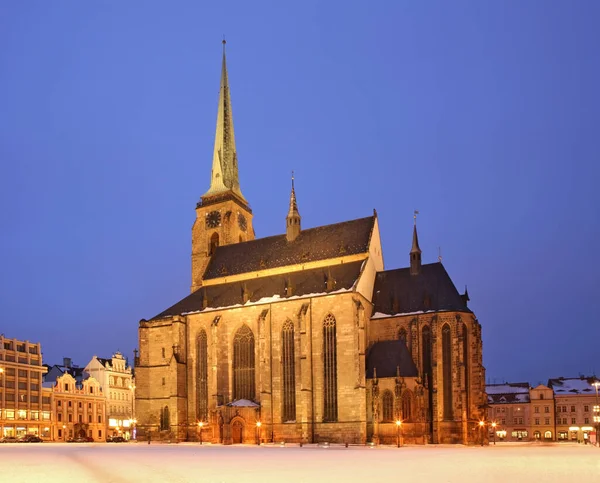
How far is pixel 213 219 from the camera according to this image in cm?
7900

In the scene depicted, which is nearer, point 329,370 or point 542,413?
point 329,370

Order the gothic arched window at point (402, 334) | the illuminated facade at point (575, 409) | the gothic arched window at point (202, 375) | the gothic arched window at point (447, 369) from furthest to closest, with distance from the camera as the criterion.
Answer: the illuminated facade at point (575, 409) → the gothic arched window at point (202, 375) → the gothic arched window at point (402, 334) → the gothic arched window at point (447, 369)

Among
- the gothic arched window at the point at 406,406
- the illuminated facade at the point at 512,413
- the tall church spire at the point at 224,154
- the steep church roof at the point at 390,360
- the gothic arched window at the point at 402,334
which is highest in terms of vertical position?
the tall church spire at the point at 224,154

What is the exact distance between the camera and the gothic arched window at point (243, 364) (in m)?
63.8

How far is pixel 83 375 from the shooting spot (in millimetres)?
103250

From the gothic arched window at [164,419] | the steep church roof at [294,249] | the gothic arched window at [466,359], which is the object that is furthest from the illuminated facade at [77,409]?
the gothic arched window at [466,359]

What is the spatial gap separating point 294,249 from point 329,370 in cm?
1526

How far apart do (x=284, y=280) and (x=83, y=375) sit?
51.7 meters

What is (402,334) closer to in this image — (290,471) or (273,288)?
(273,288)

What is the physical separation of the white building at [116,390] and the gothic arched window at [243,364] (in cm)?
4208

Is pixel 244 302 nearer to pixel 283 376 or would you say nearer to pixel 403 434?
pixel 283 376

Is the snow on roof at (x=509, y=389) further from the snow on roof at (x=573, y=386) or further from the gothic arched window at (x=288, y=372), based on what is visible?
the gothic arched window at (x=288, y=372)

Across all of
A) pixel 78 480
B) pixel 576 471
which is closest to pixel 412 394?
pixel 576 471

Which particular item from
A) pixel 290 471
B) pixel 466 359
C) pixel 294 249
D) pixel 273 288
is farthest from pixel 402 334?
pixel 290 471
